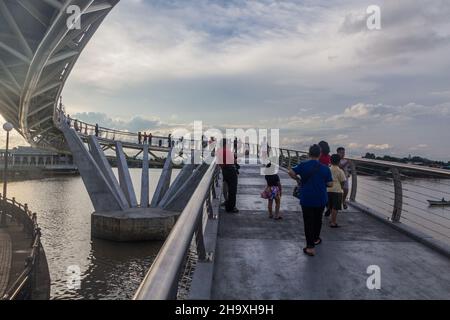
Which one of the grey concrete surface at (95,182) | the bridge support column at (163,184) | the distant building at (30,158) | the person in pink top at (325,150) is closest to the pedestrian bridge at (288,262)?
the person in pink top at (325,150)

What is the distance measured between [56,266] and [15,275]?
5998 millimetres

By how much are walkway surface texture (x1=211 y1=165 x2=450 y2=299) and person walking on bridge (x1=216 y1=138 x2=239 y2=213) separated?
0.90 meters

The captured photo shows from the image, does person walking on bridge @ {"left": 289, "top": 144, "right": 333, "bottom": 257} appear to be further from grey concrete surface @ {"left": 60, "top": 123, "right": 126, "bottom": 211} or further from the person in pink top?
grey concrete surface @ {"left": 60, "top": 123, "right": 126, "bottom": 211}

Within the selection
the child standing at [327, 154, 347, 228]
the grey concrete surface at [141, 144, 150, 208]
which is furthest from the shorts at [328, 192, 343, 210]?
the grey concrete surface at [141, 144, 150, 208]

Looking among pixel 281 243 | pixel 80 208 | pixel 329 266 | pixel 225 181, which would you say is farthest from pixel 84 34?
pixel 80 208

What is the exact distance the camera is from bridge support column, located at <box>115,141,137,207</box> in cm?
3030

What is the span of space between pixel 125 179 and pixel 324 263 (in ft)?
91.0

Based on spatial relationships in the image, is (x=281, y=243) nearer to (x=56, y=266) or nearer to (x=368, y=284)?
(x=368, y=284)

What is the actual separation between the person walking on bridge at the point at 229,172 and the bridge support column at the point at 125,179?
888 inches

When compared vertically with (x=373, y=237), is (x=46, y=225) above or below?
below

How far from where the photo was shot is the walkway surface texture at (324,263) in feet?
13.6

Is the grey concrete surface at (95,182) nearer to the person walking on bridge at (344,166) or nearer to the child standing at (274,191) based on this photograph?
the person walking on bridge at (344,166)

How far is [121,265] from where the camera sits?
20.9 metres

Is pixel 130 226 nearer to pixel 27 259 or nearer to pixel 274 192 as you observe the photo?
pixel 27 259
